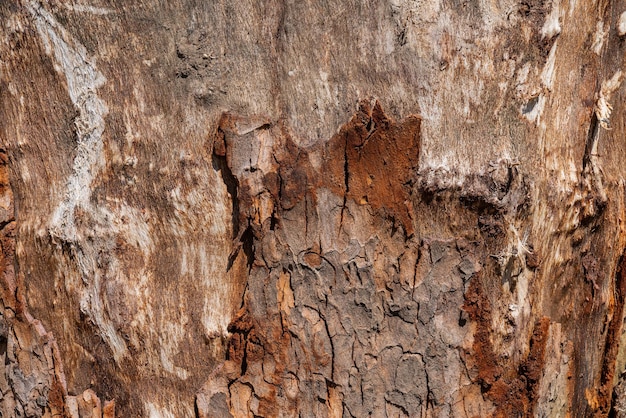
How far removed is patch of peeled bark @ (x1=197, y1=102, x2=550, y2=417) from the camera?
50.8 inches

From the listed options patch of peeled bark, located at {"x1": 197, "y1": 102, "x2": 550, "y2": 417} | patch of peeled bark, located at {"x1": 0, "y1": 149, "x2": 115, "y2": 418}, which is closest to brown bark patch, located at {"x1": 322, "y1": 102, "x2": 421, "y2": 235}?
patch of peeled bark, located at {"x1": 197, "y1": 102, "x2": 550, "y2": 417}

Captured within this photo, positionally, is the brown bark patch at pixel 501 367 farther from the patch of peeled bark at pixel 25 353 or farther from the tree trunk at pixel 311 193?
the patch of peeled bark at pixel 25 353

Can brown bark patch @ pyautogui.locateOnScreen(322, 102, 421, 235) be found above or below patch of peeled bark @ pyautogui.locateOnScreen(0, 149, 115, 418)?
above

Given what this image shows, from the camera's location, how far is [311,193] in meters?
1.30

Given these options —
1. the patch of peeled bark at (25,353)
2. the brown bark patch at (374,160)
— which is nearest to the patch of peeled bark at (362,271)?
the brown bark patch at (374,160)

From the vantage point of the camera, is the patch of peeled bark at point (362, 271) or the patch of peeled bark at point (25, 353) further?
the patch of peeled bark at point (25, 353)

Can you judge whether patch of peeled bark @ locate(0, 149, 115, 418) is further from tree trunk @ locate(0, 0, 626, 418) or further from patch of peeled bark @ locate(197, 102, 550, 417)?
patch of peeled bark @ locate(197, 102, 550, 417)

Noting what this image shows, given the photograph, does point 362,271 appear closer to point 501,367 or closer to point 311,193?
point 311,193

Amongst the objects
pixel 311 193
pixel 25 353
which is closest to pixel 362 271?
pixel 311 193

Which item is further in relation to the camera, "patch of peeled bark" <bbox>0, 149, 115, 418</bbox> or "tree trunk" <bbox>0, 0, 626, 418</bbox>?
"patch of peeled bark" <bbox>0, 149, 115, 418</bbox>

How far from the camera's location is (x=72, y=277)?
4.87 ft

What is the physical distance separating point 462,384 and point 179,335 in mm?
631

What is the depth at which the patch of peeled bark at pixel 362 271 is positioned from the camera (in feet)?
4.24

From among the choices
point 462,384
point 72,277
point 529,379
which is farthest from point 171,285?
point 529,379
